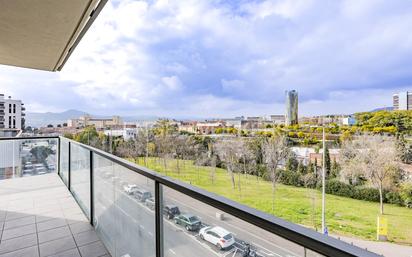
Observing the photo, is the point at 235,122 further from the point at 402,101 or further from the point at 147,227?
the point at 147,227

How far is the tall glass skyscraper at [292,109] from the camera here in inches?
495

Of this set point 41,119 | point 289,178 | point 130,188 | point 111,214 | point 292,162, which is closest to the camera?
point 130,188

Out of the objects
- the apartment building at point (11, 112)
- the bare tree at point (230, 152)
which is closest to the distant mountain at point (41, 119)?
the apartment building at point (11, 112)

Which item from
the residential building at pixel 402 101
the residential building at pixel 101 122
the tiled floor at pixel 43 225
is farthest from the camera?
the residential building at pixel 101 122

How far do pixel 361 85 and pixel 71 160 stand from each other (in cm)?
1834

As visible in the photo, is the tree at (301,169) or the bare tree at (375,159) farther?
the tree at (301,169)

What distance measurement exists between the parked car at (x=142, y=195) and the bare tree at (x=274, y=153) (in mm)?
11616

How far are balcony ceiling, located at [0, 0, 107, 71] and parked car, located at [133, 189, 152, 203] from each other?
1.74 metres

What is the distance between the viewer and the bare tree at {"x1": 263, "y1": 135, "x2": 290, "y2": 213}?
12.5m

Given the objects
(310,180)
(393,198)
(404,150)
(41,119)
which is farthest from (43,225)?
(393,198)

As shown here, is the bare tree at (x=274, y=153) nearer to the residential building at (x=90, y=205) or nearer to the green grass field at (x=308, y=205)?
the green grass field at (x=308, y=205)

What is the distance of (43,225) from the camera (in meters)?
2.86

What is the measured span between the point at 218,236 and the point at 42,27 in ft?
9.62

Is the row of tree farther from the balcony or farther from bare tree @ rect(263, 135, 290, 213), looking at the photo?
the balcony
